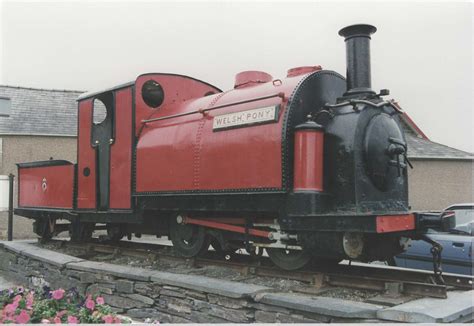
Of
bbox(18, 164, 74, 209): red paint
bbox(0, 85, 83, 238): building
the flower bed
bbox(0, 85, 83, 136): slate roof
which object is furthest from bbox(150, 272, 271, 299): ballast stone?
bbox(0, 85, 83, 136): slate roof

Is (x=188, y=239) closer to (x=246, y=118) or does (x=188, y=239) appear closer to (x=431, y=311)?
(x=246, y=118)

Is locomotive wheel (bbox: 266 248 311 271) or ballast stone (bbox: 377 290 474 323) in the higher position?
locomotive wheel (bbox: 266 248 311 271)

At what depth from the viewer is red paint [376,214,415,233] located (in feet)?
15.0

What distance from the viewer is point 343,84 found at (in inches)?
236

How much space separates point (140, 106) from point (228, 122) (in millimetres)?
2082

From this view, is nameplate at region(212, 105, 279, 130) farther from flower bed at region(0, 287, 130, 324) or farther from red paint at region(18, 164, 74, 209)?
red paint at region(18, 164, 74, 209)

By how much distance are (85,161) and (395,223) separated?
5.51 meters

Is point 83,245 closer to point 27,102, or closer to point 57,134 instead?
point 57,134

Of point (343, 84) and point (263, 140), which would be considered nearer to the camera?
point (263, 140)

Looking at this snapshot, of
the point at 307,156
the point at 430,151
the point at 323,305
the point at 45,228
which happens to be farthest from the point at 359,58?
the point at 430,151

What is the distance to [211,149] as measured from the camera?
19.8 feet

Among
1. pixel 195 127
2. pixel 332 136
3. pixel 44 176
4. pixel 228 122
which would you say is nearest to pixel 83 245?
pixel 44 176

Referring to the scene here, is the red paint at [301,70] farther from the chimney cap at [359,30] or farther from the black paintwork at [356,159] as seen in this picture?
the black paintwork at [356,159]

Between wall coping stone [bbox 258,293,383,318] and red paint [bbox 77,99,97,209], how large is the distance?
4379mm
